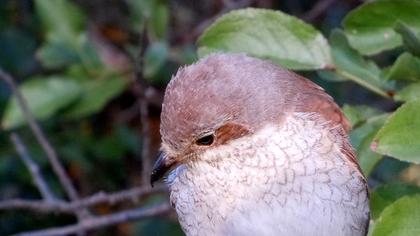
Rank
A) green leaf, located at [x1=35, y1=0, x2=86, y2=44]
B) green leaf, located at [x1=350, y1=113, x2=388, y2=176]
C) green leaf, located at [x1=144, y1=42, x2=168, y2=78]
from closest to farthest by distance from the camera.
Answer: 1. green leaf, located at [x1=350, y1=113, x2=388, y2=176]
2. green leaf, located at [x1=144, y1=42, x2=168, y2=78]
3. green leaf, located at [x1=35, y1=0, x2=86, y2=44]

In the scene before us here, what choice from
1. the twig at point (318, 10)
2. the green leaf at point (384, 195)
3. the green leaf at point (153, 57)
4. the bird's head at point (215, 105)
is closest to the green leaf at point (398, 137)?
the green leaf at point (384, 195)

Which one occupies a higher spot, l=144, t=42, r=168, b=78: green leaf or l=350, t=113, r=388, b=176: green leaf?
l=144, t=42, r=168, b=78: green leaf

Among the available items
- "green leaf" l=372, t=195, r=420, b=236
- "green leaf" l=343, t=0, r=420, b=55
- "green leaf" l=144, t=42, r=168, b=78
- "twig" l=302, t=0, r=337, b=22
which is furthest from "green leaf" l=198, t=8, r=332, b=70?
"twig" l=302, t=0, r=337, b=22

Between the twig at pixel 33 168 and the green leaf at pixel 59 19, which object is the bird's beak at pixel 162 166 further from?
the green leaf at pixel 59 19

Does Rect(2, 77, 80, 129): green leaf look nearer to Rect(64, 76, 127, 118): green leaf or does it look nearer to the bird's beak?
Rect(64, 76, 127, 118): green leaf

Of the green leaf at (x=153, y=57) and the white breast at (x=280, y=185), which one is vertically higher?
the green leaf at (x=153, y=57)

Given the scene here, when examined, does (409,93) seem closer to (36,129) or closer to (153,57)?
(153,57)

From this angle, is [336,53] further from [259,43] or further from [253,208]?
[253,208]
